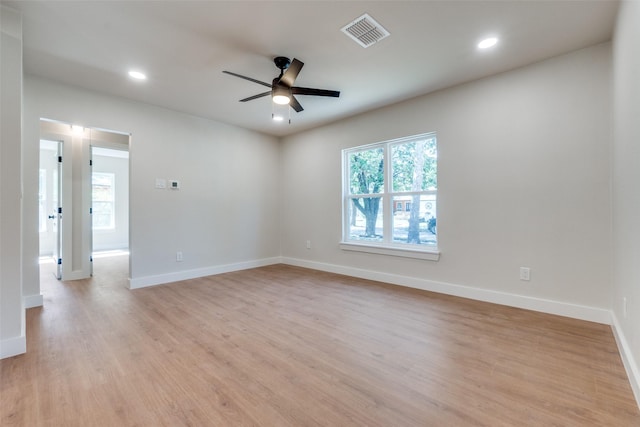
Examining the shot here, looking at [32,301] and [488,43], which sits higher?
[488,43]

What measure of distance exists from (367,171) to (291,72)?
2.31 metres

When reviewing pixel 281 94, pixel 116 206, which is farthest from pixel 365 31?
pixel 116 206

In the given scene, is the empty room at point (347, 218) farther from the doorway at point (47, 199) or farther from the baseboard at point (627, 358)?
the doorway at point (47, 199)

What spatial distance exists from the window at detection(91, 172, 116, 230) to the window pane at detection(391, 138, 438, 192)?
317 inches

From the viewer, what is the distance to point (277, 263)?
5.66 meters

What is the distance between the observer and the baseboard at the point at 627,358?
61.5 inches

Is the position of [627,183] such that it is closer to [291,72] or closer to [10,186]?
[291,72]

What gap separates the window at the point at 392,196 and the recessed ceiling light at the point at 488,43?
1229 millimetres

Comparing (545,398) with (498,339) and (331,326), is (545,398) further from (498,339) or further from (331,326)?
(331,326)

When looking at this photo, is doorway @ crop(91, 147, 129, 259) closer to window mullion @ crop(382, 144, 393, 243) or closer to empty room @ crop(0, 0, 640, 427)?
empty room @ crop(0, 0, 640, 427)

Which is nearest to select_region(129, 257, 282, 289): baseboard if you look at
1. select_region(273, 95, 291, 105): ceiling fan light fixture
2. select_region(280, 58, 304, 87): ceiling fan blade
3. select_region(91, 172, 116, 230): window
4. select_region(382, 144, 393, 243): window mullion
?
select_region(382, 144, 393, 243): window mullion

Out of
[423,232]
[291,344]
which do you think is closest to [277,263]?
[423,232]

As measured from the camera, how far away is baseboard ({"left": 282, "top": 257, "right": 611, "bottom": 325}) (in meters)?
2.62

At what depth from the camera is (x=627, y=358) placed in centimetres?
182
